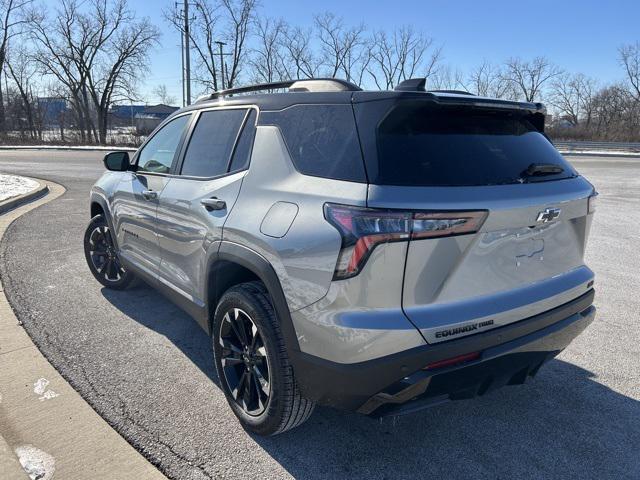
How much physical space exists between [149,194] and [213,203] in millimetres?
1092

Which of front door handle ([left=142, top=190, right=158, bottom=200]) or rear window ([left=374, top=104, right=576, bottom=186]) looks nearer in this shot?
rear window ([left=374, top=104, right=576, bottom=186])

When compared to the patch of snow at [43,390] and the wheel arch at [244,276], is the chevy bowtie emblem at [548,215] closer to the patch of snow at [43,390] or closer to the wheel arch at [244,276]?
the wheel arch at [244,276]

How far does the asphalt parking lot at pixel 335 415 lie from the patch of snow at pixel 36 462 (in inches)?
14.3

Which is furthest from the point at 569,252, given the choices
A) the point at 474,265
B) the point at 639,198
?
the point at 639,198

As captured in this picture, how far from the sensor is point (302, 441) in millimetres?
2578

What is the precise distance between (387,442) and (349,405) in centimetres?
59

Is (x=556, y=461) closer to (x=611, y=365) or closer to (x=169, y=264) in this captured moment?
(x=611, y=365)

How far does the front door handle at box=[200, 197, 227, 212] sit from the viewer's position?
2699mm

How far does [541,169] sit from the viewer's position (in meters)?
2.43

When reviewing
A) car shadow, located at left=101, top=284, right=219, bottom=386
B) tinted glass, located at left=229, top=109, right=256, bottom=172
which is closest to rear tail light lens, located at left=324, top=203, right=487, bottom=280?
tinted glass, located at left=229, top=109, right=256, bottom=172

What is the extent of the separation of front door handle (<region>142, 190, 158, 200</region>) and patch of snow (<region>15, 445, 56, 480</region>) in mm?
1770

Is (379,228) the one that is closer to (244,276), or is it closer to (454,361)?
(454,361)

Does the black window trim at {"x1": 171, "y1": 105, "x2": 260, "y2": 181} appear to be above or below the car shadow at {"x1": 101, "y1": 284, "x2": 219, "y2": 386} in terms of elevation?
above

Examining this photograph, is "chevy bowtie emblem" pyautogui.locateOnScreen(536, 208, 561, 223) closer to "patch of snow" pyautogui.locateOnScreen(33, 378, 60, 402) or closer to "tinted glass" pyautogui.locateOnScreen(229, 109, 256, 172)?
"tinted glass" pyautogui.locateOnScreen(229, 109, 256, 172)
